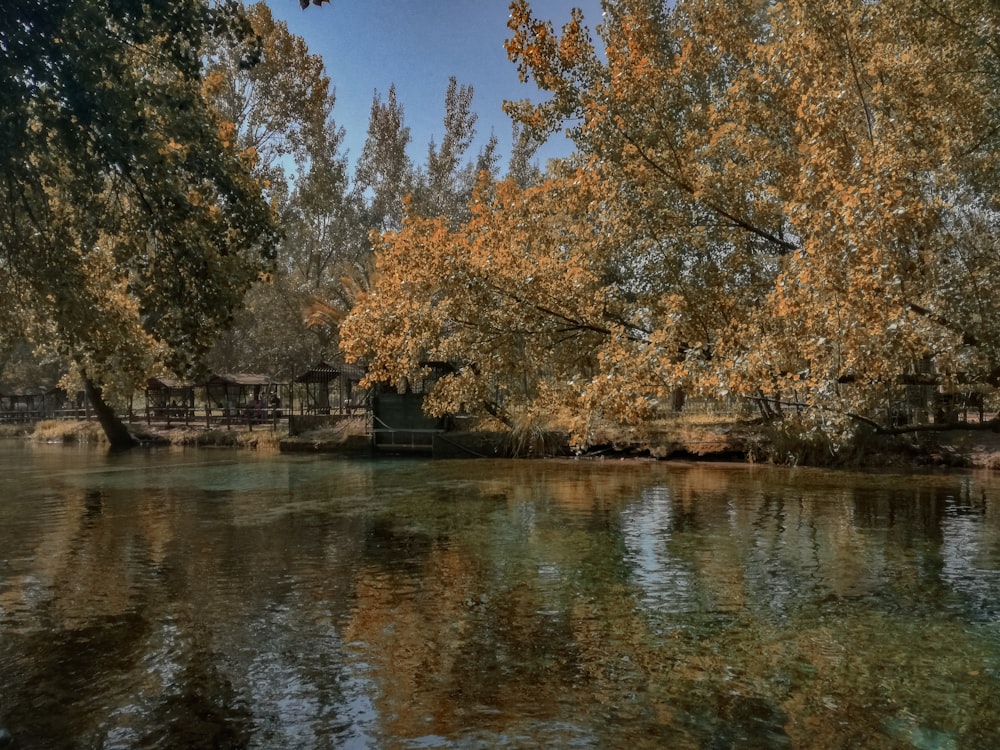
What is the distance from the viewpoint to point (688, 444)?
2700 centimetres

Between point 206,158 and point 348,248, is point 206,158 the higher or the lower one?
the lower one

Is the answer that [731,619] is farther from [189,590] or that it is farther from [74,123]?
[74,123]

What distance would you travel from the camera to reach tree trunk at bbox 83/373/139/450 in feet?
126

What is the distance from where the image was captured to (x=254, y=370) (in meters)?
61.4

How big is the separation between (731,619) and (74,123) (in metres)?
8.67

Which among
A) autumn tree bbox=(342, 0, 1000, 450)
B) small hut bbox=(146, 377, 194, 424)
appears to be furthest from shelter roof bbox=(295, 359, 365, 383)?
autumn tree bbox=(342, 0, 1000, 450)

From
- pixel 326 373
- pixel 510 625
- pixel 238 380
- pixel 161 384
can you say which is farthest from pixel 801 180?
pixel 161 384

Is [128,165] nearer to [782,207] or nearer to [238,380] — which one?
[782,207]

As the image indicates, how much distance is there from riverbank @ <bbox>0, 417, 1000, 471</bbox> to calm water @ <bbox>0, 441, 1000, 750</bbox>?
5.44 meters

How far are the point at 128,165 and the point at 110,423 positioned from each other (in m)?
35.4

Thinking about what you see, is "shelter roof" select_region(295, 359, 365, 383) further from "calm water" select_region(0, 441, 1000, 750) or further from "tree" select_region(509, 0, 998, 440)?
"tree" select_region(509, 0, 998, 440)

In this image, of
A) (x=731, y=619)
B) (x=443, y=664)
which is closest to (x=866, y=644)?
(x=731, y=619)

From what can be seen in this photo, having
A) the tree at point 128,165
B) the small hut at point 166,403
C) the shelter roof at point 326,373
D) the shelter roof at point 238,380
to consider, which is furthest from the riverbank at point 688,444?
the tree at point 128,165

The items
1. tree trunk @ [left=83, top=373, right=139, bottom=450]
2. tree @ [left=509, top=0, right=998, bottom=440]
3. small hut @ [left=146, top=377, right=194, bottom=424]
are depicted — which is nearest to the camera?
tree @ [left=509, top=0, right=998, bottom=440]
